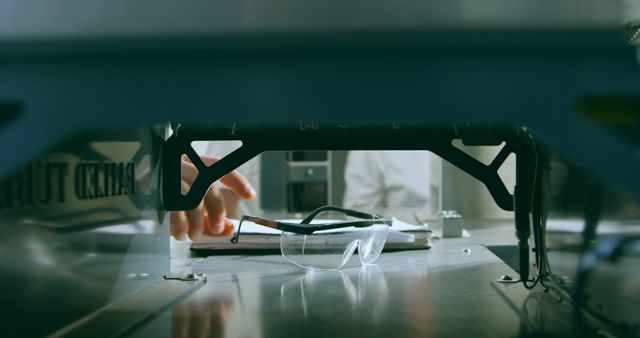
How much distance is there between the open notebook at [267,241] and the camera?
3.55ft

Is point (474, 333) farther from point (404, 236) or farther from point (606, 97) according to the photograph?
point (404, 236)

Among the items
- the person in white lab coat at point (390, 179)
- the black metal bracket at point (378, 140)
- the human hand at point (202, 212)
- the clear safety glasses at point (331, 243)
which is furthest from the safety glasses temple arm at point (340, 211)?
the person in white lab coat at point (390, 179)

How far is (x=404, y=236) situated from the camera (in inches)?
43.7

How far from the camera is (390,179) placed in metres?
3.35

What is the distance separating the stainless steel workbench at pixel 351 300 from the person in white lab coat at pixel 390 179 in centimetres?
230

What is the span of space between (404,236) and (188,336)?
2.06 ft

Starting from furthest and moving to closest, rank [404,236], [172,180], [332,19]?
[404,236], [172,180], [332,19]

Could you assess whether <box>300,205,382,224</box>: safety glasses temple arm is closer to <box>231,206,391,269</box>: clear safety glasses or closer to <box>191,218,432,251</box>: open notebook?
<box>231,206,391,269</box>: clear safety glasses

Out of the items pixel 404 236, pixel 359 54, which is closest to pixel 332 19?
pixel 359 54

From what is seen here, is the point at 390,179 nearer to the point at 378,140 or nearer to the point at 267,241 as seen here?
the point at 267,241

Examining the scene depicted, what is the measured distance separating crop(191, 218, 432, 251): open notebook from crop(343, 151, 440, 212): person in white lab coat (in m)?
2.15

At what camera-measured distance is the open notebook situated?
108cm

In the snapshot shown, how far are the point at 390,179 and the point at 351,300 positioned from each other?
8.79 ft

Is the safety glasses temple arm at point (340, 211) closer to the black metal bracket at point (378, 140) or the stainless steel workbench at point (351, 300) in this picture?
the stainless steel workbench at point (351, 300)
